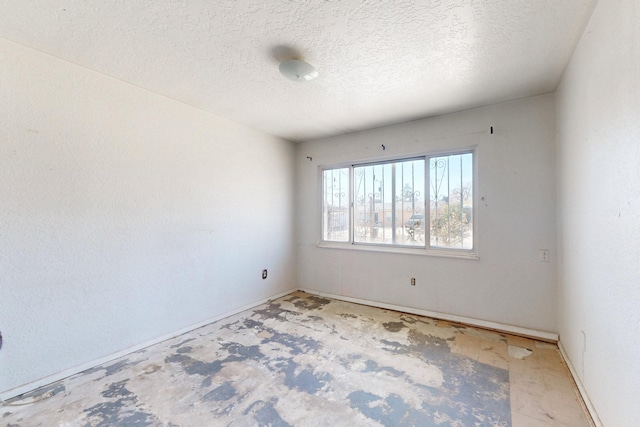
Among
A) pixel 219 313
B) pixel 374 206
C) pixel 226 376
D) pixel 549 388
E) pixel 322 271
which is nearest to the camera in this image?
pixel 549 388

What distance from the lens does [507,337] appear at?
2504 mm

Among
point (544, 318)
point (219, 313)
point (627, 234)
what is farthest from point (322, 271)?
point (627, 234)

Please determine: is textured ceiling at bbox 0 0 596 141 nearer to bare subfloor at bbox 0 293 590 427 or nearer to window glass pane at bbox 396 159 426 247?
window glass pane at bbox 396 159 426 247

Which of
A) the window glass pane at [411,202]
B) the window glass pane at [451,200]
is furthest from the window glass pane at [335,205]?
the window glass pane at [451,200]

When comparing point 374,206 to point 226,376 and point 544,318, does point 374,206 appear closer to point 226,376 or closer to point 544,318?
point 544,318

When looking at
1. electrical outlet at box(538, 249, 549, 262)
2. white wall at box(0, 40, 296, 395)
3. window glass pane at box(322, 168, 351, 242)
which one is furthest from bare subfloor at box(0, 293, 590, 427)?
window glass pane at box(322, 168, 351, 242)

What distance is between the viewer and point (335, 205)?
12.9 ft

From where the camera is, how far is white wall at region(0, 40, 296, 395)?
1.76 metres

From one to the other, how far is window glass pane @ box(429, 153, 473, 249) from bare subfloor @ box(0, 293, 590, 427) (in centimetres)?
100

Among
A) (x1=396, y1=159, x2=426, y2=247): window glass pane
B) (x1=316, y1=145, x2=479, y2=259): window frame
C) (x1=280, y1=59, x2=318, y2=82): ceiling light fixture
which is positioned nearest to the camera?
(x1=280, y1=59, x2=318, y2=82): ceiling light fixture

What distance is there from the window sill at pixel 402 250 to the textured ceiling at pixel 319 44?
163cm

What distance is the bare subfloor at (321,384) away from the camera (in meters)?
1.53

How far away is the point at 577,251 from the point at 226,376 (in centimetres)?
276

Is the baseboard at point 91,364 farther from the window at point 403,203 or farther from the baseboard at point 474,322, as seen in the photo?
the window at point 403,203
